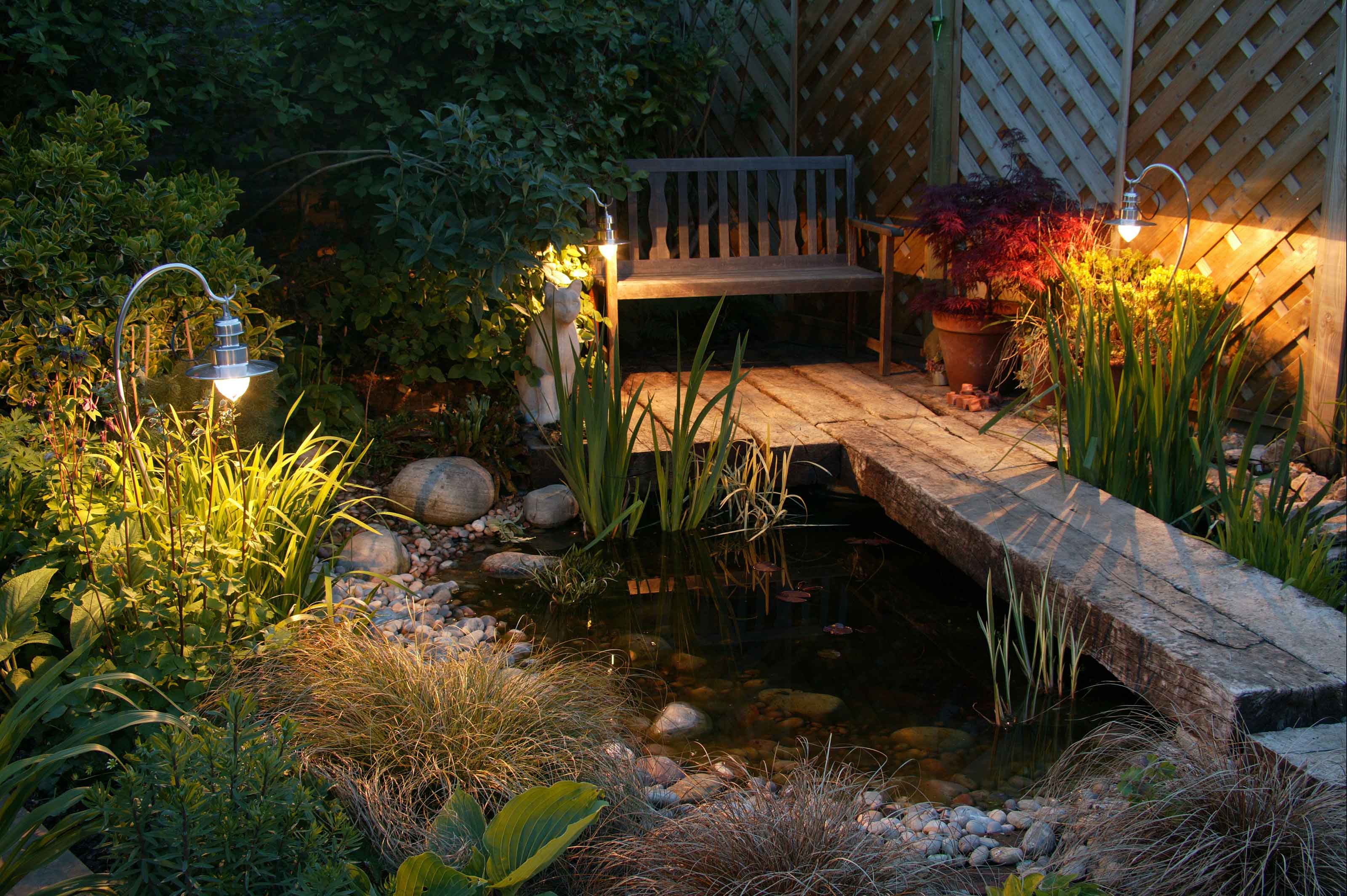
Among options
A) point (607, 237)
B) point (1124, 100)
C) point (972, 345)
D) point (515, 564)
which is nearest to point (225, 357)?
point (515, 564)

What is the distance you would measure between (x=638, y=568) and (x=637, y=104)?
10.8ft

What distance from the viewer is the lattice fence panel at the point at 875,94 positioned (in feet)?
18.3

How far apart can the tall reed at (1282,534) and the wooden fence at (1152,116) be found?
4.10 feet

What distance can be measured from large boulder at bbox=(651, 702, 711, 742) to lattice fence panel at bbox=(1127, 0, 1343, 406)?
8.29ft

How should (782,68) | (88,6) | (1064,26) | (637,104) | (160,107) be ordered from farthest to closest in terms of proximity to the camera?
(782,68) < (637,104) < (1064,26) < (160,107) < (88,6)

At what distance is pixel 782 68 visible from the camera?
6504 mm

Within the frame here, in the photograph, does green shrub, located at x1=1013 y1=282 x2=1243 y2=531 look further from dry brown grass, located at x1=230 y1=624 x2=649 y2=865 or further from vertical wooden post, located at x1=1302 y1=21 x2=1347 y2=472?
dry brown grass, located at x1=230 y1=624 x2=649 y2=865

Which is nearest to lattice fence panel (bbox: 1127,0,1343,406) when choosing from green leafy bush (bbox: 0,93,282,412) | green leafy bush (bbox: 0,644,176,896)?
green leafy bush (bbox: 0,93,282,412)

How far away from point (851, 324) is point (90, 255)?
12.8 ft

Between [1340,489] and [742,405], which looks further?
[742,405]

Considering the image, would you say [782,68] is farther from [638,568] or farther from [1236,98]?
[638,568]

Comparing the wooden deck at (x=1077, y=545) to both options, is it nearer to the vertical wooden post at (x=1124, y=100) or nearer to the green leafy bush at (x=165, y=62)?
the vertical wooden post at (x=1124, y=100)

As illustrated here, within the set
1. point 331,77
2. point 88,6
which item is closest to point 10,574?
point 88,6

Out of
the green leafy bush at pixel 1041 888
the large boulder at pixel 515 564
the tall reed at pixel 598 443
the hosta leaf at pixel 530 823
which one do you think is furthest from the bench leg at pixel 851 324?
the hosta leaf at pixel 530 823
